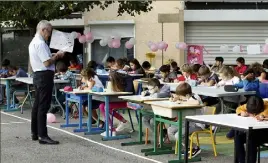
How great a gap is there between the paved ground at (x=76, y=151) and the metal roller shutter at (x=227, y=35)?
13159 mm

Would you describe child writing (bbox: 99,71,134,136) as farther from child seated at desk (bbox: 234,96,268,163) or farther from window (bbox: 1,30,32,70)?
window (bbox: 1,30,32,70)

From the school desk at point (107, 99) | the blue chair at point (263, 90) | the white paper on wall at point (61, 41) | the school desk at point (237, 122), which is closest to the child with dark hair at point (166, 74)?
the school desk at point (107, 99)

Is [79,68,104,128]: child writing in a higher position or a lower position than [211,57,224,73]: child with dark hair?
lower

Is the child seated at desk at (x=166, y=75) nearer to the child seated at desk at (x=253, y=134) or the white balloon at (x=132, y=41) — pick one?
the child seated at desk at (x=253, y=134)

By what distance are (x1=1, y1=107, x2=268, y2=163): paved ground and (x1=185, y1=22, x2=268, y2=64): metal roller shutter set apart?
43.2ft

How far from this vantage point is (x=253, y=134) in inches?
233

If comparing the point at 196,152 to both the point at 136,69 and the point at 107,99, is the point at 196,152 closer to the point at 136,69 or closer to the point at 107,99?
the point at 107,99

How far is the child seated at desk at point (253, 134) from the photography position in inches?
238

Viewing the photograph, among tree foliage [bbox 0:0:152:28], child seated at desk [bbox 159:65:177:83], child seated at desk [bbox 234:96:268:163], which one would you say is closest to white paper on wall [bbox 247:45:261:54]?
tree foliage [bbox 0:0:152:28]

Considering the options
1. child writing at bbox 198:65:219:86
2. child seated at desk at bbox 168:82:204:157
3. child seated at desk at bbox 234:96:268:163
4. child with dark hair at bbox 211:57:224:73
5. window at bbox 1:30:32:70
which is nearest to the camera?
child seated at desk at bbox 234:96:268:163

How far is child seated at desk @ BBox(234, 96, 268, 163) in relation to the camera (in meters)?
6.04

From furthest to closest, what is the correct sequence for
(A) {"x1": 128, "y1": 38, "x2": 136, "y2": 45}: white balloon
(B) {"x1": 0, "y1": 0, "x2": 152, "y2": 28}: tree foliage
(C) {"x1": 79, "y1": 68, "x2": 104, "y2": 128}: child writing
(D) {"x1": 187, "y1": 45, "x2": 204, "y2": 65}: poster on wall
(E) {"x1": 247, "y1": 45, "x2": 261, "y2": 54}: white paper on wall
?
(A) {"x1": 128, "y1": 38, "x2": 136, "y2": 45}: white balloon, (D) {"x1": 187, "y1": 45, "x2": 204, "y2": 65}: poster on wall, (E) {"x1": 247, "y1": 45, "x2": 261, "y2": 54}: white paper on wall, (B) {"x1": 0, "y1": 0, "x2": 152, "y2": 28}: tree foliage, (C) {"x1": 79, "y1": 68, "x2": 104, "y2": 128}: child writing

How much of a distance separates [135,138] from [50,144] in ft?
5.34

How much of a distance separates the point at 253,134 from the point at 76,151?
3.91 metres
